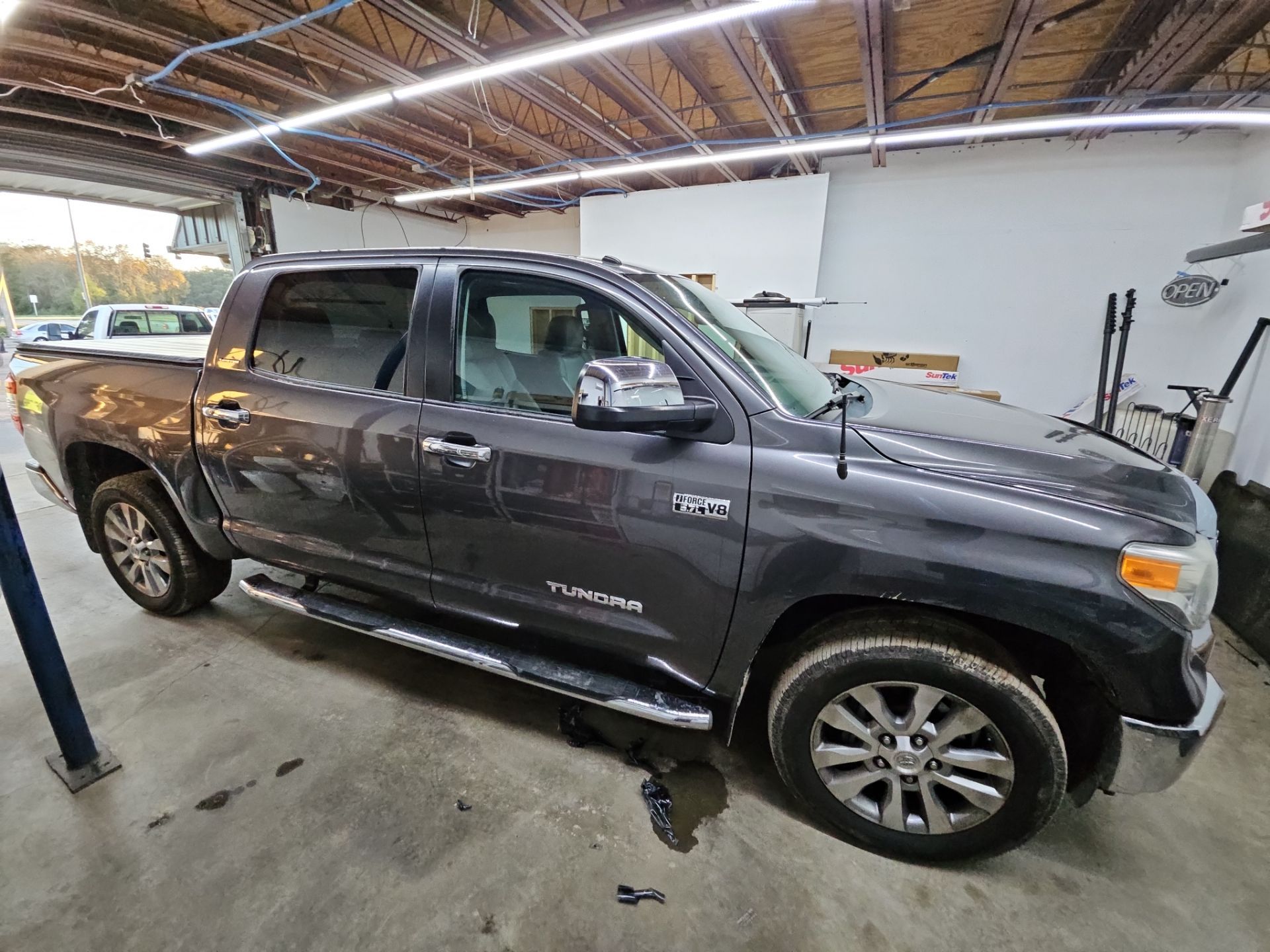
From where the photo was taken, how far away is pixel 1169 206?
560cm

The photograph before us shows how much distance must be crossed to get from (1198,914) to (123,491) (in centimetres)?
432

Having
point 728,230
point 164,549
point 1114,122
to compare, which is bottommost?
point 164,549

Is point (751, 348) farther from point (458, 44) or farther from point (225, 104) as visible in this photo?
point (225, 104)

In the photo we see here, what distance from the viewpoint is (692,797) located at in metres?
1.76

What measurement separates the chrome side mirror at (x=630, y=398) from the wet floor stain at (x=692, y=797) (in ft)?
4.22

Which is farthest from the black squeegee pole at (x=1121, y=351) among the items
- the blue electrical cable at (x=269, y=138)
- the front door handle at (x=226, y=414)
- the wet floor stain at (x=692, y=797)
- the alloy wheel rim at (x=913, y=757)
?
the blue electrical cable at (x=269, y=138)

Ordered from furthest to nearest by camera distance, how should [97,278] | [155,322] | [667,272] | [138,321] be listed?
[97,278] < [155,322] < [138,321] < [667,272]

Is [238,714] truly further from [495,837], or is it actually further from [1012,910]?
[1012,910]

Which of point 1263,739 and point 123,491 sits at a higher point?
point 123,491

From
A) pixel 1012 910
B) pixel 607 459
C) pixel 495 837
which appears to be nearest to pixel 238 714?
pixel 495 837

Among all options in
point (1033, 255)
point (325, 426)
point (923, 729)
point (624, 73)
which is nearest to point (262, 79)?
point (624, 73)

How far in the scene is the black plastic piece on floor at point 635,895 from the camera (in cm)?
142

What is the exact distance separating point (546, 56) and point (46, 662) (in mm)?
4491

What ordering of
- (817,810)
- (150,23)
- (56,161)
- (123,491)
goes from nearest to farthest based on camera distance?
(817,810)
(123,491)
(150,23)
(56,161)
